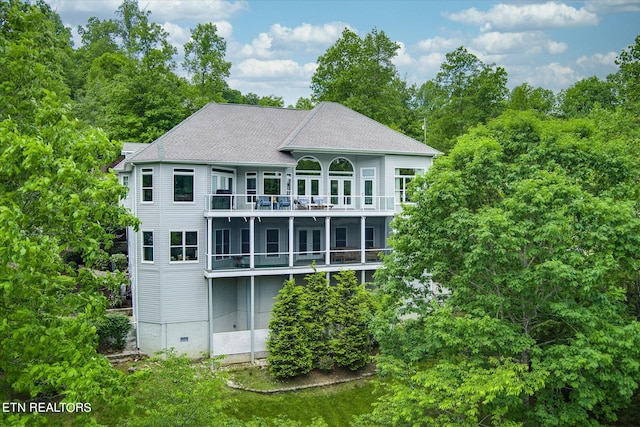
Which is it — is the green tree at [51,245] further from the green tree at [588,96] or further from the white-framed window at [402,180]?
the green tree at [588,96]

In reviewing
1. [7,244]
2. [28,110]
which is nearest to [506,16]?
[28,110]

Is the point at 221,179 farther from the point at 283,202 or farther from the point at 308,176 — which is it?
the point at 308,176

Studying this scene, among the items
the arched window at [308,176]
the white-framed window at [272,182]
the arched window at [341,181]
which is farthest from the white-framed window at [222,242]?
the arched window at [341,181]

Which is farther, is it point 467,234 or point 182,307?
→ point 182,307

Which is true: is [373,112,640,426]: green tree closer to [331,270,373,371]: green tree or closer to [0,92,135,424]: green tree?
[331,270,373,371]: green tree

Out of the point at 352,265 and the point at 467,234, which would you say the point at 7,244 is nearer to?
the point at 467,234
